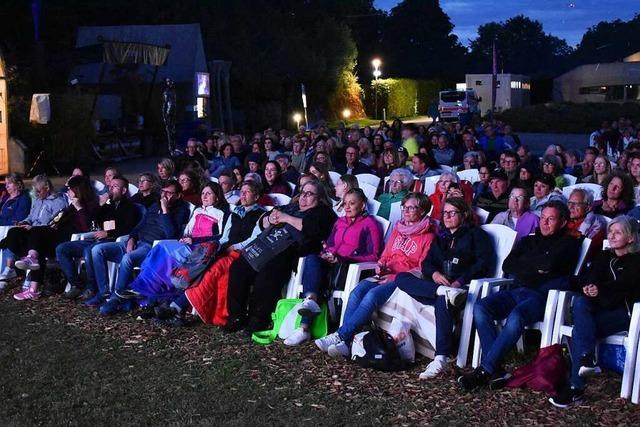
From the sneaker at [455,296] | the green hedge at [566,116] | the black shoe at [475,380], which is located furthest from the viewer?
the green hedge at [566,116]

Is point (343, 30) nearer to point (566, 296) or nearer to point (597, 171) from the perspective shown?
point (597, 171)

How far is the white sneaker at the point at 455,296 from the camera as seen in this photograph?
4.73m

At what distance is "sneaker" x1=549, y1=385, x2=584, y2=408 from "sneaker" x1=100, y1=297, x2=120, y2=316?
343 centimetres

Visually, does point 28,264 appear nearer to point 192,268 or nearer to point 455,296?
point 192,268

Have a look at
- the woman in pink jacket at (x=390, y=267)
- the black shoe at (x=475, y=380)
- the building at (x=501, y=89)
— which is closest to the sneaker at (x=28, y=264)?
the woman in pink jacket at (x=390, y=267)

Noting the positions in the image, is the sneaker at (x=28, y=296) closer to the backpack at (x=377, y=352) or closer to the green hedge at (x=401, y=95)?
the backpack at (x=377, y=352)

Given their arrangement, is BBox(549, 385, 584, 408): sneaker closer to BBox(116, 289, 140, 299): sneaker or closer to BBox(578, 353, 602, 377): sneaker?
BBox(578, 353, 602, 377): sneaker

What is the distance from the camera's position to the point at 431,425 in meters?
3.99

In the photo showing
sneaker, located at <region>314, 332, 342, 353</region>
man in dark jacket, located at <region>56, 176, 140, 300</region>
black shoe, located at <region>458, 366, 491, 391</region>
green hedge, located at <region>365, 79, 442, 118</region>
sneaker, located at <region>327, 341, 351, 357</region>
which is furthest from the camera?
green hedge, located at <region>365, 79, 442, 118</region>

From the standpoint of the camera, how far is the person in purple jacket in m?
5.78

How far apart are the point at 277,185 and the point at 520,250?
3.57 meters

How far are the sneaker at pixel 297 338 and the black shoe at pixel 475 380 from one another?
128 cm

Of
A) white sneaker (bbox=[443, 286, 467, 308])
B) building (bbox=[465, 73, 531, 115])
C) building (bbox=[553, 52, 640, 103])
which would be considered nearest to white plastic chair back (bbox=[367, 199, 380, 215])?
white sneaker (bbox=[443, 286, 467, 308])

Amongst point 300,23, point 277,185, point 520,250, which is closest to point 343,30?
point 300,23
